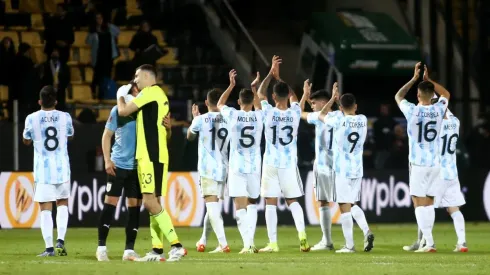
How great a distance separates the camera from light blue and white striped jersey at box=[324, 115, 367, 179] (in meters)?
16.3

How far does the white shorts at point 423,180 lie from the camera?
53.2 feet

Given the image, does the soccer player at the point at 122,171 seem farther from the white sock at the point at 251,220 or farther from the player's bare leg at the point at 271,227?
the player's bare leg at the point at 271,227

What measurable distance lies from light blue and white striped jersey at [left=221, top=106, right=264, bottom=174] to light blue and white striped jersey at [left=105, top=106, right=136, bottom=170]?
255cm

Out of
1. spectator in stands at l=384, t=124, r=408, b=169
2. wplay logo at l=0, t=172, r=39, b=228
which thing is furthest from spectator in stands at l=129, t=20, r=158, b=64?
spectator in stands at l=384, t=124, r=408, b=169

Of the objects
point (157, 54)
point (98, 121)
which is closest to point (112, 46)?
point (157, 54)

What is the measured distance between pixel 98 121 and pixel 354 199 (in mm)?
7104

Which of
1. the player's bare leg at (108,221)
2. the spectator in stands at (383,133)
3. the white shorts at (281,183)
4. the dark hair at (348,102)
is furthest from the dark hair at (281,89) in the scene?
the spectator in stands at (383,133)

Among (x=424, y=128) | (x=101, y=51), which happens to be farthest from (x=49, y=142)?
(x=101, y=51)

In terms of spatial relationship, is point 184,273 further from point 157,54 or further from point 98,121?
point 157,54

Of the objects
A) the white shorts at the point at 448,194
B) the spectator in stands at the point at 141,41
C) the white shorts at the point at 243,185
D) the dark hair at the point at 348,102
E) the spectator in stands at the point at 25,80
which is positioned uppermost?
the spectator in stands at the point at 141,41

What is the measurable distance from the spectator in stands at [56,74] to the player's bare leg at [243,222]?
792 centimetres

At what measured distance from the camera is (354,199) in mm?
16312

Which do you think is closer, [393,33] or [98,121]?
[98,121]

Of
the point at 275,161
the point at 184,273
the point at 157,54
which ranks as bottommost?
the point at 184,273
